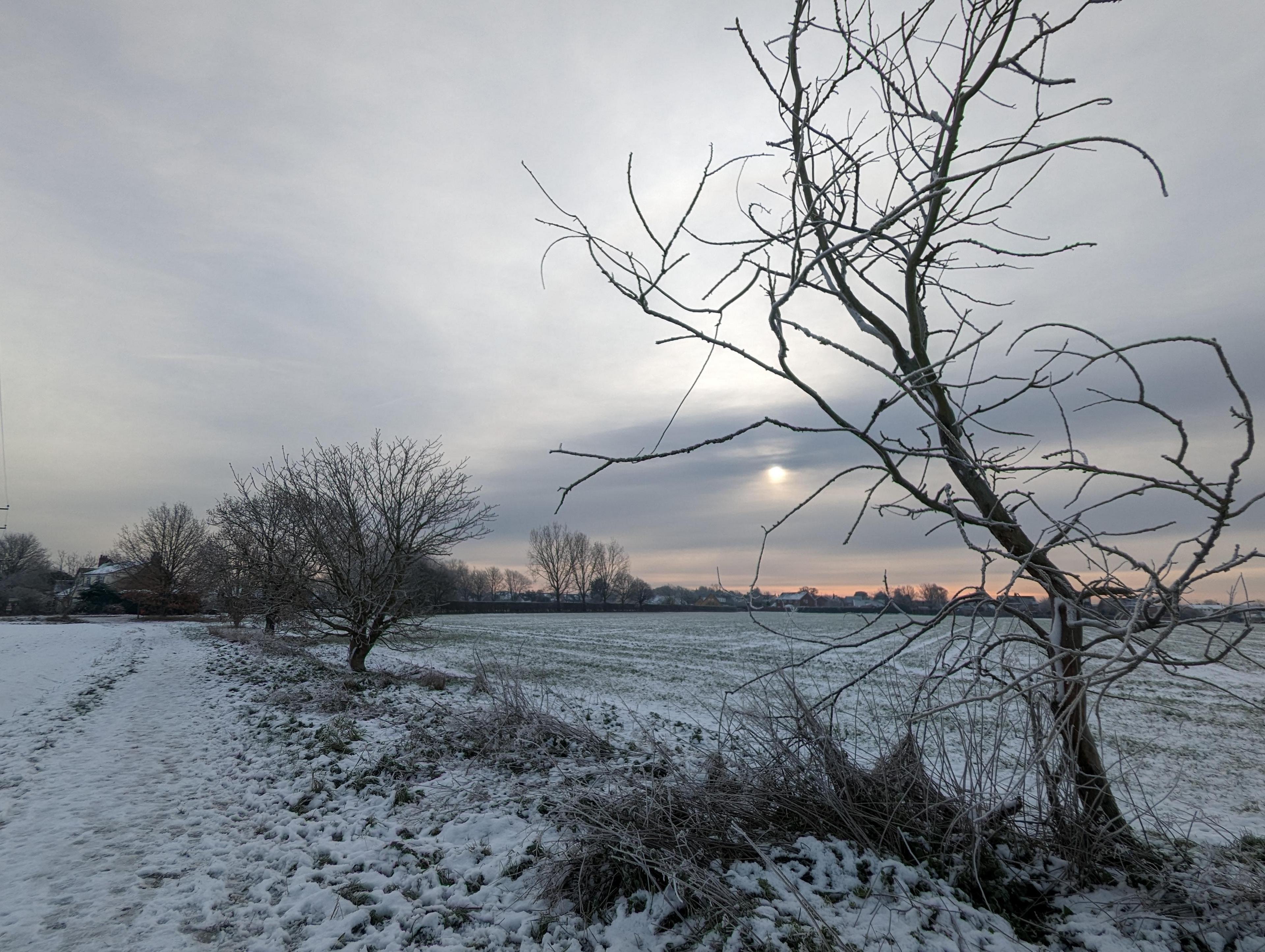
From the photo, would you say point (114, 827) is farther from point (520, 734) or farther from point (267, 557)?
point (267, 557)

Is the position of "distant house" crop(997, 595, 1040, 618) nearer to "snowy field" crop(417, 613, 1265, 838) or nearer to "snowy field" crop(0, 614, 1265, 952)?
"snowy field" crop(417, 613, 1265, 838)

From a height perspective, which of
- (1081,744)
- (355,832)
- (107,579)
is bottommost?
(355,832)

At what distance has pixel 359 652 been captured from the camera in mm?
13953

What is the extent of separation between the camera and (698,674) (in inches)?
674

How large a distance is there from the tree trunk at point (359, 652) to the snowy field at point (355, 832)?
4.91ft

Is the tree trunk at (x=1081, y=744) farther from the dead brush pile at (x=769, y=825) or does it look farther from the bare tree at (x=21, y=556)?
the bare tree at (x=21, y=556)

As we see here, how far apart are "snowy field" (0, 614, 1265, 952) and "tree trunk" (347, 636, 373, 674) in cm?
150

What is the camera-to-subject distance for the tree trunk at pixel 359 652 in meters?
13.9

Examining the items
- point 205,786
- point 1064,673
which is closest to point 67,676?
point 205,786

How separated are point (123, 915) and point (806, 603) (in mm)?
4376

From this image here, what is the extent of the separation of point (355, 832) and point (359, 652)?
967 cm

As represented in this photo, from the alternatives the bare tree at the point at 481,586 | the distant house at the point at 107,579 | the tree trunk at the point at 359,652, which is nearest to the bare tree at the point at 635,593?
the bare tree at the point at 481,586

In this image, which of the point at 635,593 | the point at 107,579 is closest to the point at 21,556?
the point at 107,579

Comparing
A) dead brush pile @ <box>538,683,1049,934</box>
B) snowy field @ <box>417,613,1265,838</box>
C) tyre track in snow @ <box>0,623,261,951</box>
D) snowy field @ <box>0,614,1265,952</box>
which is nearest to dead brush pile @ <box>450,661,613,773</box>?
snowy field @ <box>0,614,1265,952</box>
